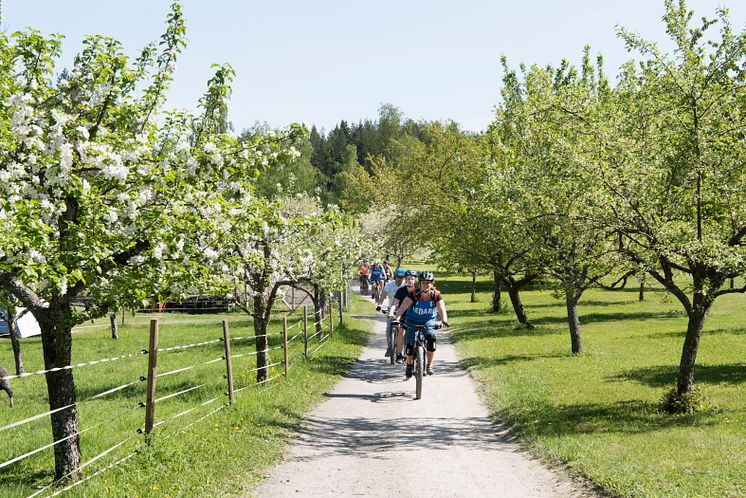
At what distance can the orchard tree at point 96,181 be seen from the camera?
7.19 meters

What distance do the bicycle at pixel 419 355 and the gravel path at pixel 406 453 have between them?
282mm

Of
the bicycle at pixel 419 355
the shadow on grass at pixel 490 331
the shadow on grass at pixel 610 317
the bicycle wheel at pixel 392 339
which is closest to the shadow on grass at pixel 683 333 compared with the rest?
the shadow on grass at pixel 490 331

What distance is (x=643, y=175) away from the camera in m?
10.8

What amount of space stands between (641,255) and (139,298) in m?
7.65

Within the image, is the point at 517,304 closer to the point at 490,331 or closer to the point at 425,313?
the point at 490,331

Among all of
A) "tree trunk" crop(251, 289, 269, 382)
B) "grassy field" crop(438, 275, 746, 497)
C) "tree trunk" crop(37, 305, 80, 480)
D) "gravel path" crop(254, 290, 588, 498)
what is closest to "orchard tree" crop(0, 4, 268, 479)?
"tree trunk" crop(37, 305, 80, 480)

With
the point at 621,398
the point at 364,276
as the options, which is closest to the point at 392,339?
the point at 621,398

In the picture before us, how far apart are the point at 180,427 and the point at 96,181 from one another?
4118 mm

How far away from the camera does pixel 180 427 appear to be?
1028 centimetres

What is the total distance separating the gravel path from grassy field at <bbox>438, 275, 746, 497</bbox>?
50 cm

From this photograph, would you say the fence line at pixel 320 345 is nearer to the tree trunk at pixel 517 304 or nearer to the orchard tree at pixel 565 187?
the orchard tree at pixel 565 187

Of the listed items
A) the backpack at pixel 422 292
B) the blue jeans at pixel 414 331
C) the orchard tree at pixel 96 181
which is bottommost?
the blue jeans at pixel 414 331

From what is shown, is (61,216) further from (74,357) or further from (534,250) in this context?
(74,357)

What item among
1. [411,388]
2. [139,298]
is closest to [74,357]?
[411,388]
